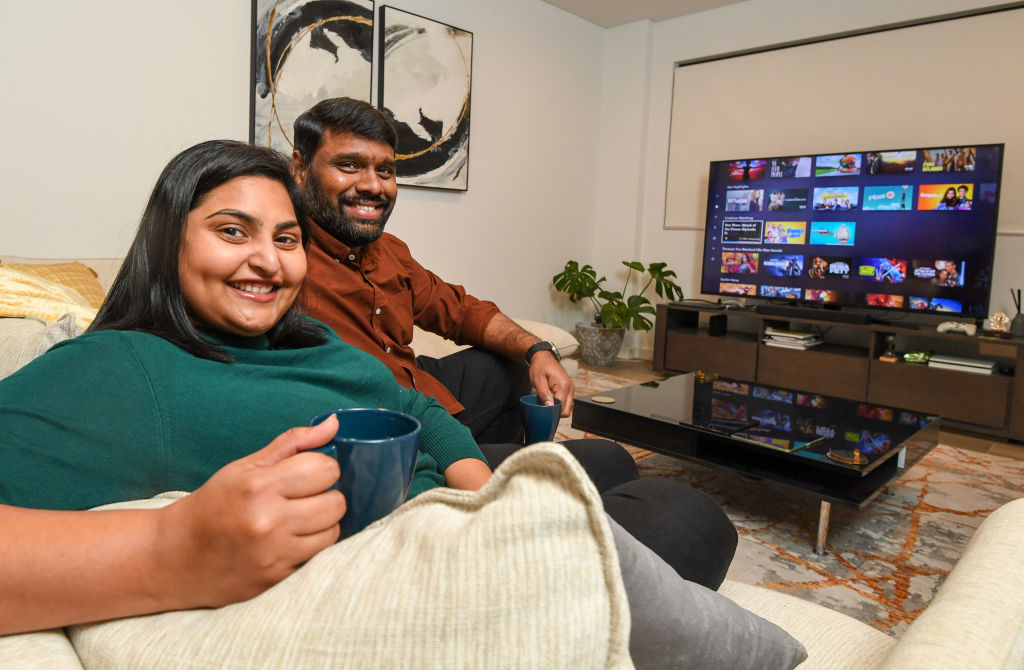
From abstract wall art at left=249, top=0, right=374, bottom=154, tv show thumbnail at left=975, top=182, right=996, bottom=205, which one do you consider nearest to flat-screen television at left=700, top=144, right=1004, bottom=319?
tv show thumbnail at left=975, top=182, right=996, bottom=205

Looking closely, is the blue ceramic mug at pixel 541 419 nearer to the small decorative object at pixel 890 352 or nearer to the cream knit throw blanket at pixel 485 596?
the cream knit throw blanket at pixel 485 596

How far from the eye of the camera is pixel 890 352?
3596 millimetres

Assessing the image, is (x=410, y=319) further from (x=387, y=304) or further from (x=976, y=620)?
(x=976, y=620)

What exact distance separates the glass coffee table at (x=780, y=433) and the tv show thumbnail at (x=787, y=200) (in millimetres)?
1753

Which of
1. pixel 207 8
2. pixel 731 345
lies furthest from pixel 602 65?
pixel 207 8

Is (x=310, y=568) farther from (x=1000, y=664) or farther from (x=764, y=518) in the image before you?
(x=764, y=518)

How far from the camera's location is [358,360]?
0.93 m

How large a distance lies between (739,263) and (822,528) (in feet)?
8.40

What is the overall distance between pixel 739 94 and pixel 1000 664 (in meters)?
4.62

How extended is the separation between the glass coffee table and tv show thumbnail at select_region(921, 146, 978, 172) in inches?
68.3

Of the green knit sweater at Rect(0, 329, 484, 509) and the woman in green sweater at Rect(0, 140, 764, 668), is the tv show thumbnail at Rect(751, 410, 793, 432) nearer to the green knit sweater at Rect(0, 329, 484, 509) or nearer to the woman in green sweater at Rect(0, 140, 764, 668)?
the woman in green sweater at Rect(0, 140, 764, 668)

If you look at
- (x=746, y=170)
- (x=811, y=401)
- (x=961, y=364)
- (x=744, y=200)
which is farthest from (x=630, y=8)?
(x=811, y=401)

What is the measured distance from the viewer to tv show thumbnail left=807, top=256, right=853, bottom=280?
150 inches

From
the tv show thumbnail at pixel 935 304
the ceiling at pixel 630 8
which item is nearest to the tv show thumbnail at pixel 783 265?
the tv show thumbnail at pixel 935 304
